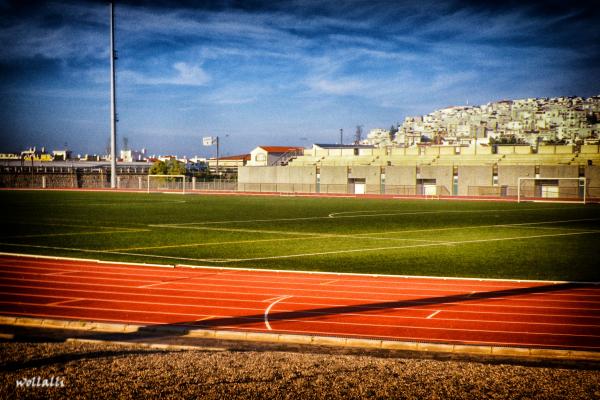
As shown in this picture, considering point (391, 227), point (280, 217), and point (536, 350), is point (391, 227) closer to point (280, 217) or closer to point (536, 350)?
point (280, 217)

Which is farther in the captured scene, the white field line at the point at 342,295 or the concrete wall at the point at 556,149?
the concrete wall at the point at 556,149

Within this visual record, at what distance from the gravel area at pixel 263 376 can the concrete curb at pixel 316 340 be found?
612 mm

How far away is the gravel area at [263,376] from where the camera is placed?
438 cm

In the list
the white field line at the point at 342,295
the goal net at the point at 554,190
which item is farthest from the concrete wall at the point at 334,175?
the white field line at the point at 342,295

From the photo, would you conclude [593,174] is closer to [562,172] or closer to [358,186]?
[562,172]

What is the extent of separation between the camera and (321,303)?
8.24m

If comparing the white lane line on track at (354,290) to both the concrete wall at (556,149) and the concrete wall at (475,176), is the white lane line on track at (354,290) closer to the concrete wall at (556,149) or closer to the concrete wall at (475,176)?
the concrete wall at (475,176)

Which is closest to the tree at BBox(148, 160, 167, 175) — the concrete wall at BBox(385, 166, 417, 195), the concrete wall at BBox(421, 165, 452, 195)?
the concrete wall at BBox(385, 166, 417, 195)

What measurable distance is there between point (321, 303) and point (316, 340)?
1916mm

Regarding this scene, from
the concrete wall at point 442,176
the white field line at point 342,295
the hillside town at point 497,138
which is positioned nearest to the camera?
the white field line at point 342,295

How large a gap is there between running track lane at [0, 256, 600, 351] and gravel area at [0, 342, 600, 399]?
136 centimetres

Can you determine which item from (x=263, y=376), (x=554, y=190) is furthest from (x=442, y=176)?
(x=263, y=376)

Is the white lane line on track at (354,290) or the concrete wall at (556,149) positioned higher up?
the concrete wall at (556,149)

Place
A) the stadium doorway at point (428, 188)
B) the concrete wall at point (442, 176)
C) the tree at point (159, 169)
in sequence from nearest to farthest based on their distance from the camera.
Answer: the stadium doorway at point (428, 188), the concrete wall at point (442, 176), the tree at point (159, 169)
